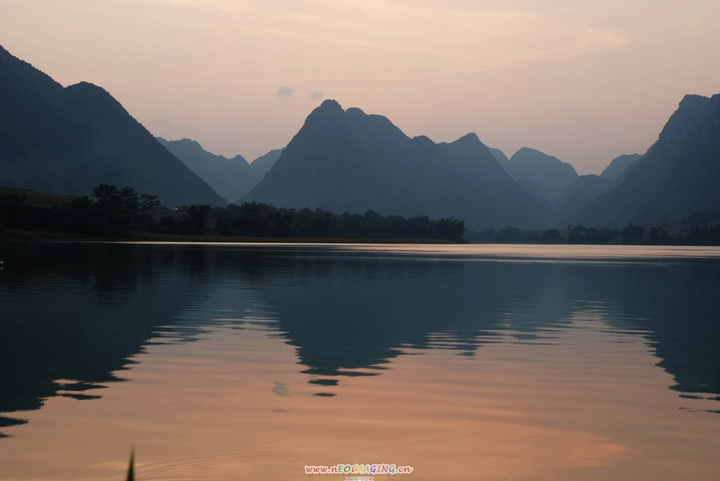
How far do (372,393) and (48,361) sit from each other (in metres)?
10.5

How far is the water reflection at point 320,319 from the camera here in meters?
23.2

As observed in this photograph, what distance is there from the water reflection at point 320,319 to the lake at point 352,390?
0.51 ft

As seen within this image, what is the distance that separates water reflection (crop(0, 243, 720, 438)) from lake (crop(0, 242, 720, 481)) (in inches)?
6.1

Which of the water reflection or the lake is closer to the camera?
the lake

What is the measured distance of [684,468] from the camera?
44.8 ft

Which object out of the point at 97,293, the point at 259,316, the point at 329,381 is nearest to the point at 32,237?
the point at 97,293

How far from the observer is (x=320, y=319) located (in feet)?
123

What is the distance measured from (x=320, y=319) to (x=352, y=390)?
56.1 feet

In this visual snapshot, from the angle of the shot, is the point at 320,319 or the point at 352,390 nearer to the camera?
the point at 352,390

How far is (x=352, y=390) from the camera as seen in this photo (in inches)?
802

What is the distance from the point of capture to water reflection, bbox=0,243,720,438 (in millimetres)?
23219

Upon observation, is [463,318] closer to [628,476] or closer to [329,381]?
[329,381]

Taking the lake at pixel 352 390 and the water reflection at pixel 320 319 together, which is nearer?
the lake at pixel 352 390

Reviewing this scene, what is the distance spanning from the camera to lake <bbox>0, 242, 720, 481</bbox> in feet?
45.3
